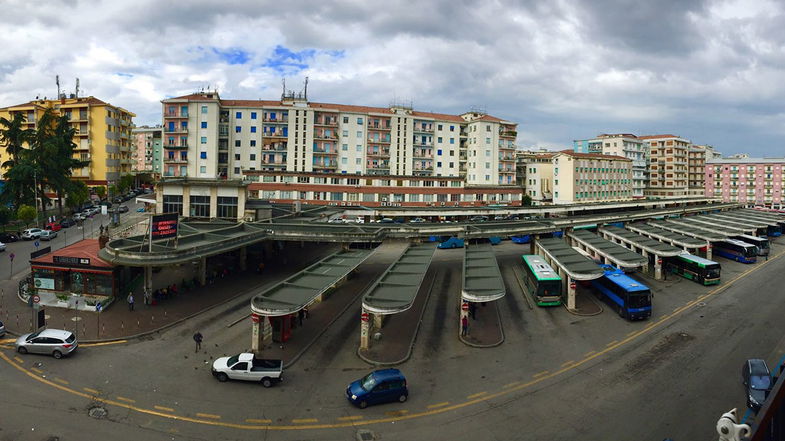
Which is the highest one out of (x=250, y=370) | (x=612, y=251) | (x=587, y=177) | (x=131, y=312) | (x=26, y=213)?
(x=587, y=177)

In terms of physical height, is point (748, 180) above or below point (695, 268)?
above

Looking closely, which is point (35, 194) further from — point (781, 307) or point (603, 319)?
point (781, 307)

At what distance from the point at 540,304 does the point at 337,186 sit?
170ft

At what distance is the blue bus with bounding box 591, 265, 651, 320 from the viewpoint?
3192 centimetres

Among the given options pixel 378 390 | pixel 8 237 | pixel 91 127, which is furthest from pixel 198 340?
pixel 91 127

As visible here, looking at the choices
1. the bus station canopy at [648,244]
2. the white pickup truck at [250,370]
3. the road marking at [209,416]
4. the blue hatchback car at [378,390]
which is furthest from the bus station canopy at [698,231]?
the road marking at [209,416]

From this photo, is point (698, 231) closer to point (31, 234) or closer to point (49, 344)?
point (49, 344)

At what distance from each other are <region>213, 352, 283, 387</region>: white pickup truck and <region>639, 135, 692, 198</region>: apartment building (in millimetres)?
140900

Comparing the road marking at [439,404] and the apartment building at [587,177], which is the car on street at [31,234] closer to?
the road marking at [439,404]

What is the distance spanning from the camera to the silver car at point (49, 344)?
79.1 feet

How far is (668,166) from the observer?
13188 centimetres

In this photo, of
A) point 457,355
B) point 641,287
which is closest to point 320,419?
point 457,355

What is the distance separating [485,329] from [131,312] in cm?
2547

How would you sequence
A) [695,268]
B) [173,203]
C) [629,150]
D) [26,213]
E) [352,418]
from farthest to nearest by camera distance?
1. [629,150]
2. [26,213]
3. [173,203]
4. [695,268]
5. [352,418]
